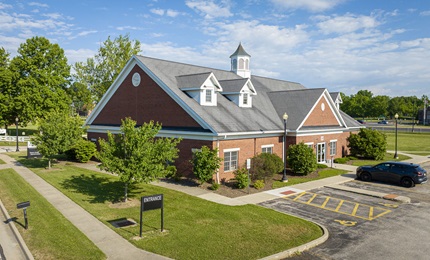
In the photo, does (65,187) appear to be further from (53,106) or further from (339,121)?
(53,106)

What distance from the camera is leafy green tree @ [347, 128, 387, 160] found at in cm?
3519

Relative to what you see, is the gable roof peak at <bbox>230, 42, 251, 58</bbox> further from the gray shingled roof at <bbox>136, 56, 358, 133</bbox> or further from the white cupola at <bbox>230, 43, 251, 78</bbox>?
the gray shingled roof at <bbox>136, 56, 358, 133</bbox>

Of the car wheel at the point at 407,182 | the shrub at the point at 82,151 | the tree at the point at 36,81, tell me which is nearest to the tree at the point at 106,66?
the tree at the point at 36,81

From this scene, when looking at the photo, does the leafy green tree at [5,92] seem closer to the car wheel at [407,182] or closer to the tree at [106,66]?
the tree at [106,66]

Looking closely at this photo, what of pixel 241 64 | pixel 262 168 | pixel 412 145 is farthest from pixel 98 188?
pixel 412 145

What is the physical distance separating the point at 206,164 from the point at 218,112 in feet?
18.4

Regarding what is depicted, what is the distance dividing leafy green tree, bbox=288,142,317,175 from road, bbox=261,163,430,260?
3989 millimetres

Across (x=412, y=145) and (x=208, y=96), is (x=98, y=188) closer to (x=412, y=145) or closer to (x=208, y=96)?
(x=208, y=96)

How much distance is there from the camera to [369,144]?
35219 millimetres

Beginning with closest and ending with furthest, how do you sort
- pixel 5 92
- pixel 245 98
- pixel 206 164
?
pixel 206 164 < pixel 245 98 < pixel 5 92

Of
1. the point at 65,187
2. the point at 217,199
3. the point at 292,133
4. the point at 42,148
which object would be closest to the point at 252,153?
the point at 292,133

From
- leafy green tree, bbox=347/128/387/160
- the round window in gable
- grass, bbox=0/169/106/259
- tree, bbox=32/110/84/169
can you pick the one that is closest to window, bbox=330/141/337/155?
leafy green tree, bbox=347/128/387/160

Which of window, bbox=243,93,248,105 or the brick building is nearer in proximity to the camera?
the brick building

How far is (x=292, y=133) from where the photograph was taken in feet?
92.2
